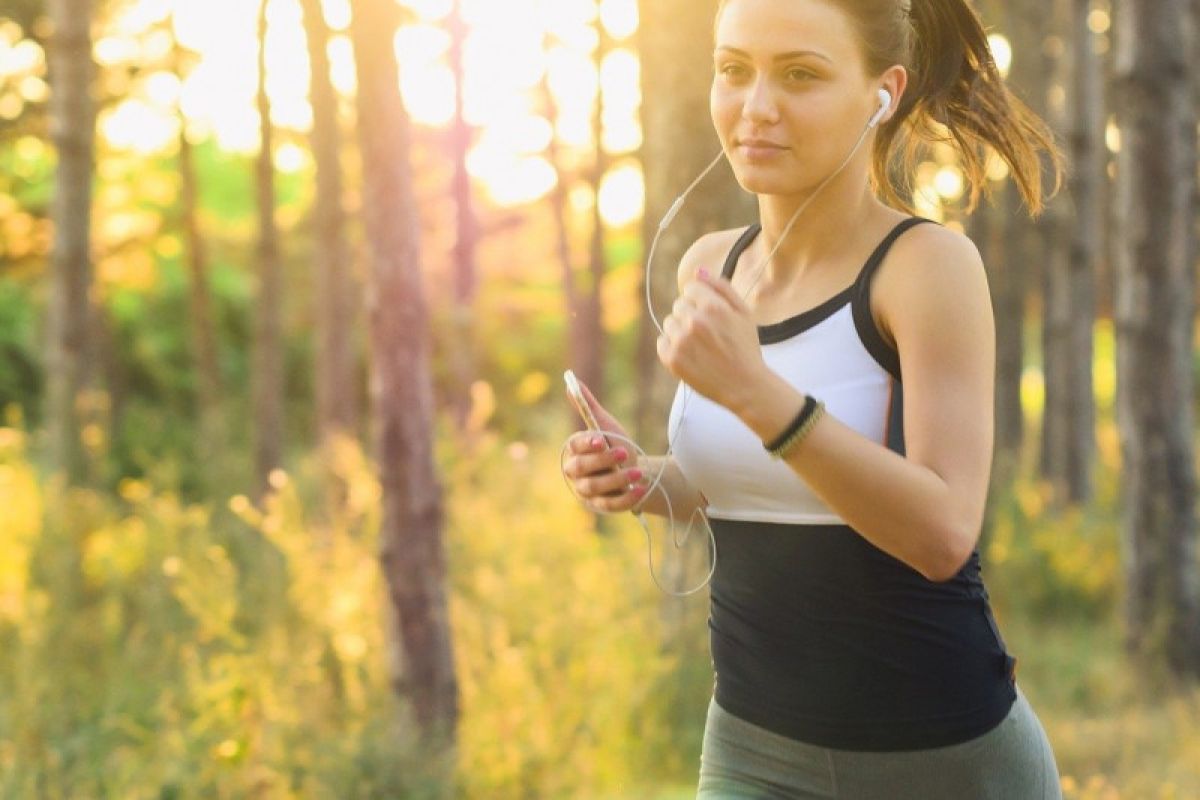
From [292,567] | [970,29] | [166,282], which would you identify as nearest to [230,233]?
[166,282]

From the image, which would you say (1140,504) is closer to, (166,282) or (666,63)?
(666,63)

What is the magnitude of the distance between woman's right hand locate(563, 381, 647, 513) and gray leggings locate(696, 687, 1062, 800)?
0.38 m

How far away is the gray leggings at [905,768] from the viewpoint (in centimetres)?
221

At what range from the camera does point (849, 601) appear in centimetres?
221

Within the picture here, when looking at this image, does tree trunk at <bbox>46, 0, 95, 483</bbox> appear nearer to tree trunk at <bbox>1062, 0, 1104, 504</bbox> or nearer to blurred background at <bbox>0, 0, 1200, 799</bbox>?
blurred background at <bbox>0, 0, 1200, 799</bbox>

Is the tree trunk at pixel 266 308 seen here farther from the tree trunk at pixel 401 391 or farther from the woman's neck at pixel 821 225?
the woman's neck at pixel 821 225

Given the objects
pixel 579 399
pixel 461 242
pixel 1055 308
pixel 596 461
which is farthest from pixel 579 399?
pixel 461 242

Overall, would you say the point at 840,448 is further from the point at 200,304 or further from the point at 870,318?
the point at 200,304

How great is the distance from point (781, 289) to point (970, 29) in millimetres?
530

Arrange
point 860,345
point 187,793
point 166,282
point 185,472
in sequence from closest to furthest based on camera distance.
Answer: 1. point 860,345
2. point 187,793
3. point 185,472
4. point 166,282

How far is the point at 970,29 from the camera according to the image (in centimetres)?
248

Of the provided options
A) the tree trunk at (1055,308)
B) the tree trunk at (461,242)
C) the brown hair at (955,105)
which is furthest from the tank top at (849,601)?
the tree trunk at (461,242)

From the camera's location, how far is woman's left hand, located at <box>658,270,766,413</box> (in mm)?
1938

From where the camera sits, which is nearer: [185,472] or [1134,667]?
[1134,667]
